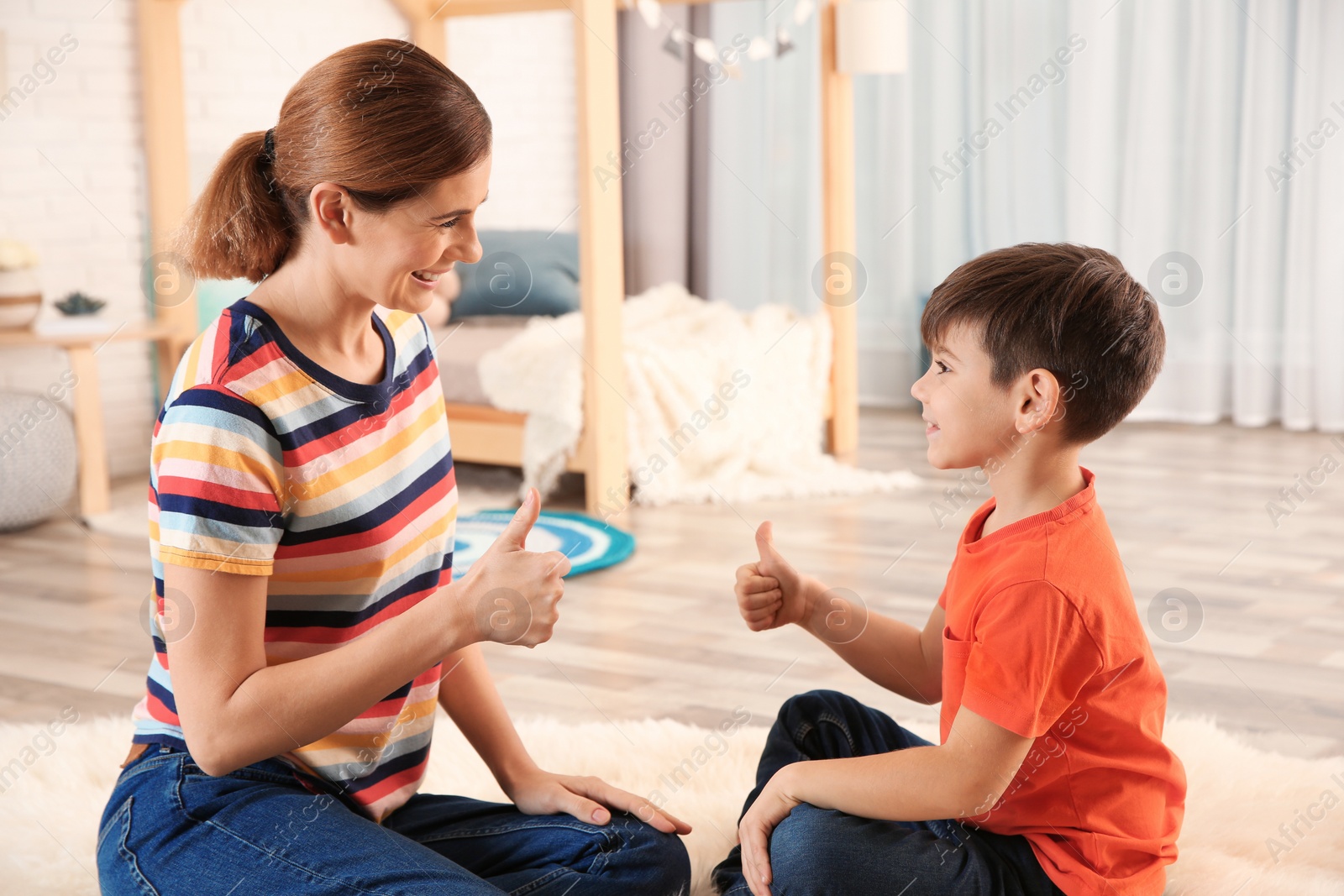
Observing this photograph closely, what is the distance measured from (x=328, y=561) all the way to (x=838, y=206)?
330 cm

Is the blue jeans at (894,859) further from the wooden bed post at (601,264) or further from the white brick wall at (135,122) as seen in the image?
the white brick wall at (135,122)

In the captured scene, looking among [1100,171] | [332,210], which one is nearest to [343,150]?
[332,210]

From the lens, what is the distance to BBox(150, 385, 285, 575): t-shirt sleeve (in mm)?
977

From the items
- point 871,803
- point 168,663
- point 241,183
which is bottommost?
point 871,803

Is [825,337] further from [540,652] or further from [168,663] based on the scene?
[168,663]

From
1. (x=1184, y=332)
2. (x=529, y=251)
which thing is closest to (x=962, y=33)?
(x=1184, y=332)

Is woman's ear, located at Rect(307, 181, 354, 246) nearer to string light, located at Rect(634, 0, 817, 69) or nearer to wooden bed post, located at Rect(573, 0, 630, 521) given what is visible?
wooden bed post, located at Rect(573, 0, 630, 521)

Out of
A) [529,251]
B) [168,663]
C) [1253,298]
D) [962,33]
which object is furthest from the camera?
[962,33]

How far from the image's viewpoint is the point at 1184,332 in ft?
14.7

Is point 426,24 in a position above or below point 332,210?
above

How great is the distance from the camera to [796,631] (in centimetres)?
243

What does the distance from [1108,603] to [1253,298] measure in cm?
371

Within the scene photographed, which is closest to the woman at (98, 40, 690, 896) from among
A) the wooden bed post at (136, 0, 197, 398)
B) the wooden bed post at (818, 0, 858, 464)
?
the wooden bed post at (136, 0, 197, 398)

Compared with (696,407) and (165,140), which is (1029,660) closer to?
(696,407)
